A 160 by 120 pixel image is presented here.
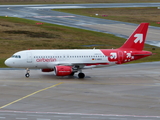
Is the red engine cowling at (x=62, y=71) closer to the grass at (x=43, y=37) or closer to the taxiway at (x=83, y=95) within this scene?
the taxiway at (x=83, y=95)

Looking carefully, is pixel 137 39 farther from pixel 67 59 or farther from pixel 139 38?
pixel 67 59

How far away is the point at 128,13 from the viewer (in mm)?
144000

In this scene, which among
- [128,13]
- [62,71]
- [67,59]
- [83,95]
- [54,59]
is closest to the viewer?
[83,95]

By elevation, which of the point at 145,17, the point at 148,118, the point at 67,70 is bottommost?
the point at 148,118

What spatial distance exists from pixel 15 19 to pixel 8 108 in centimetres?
8690

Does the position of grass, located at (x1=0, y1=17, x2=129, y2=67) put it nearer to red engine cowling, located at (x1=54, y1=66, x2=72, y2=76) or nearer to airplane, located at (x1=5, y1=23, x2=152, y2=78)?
airplane, located at (x1=5, y1=23, x2=152, y2=78)

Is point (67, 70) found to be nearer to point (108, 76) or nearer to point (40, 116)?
point (108, 76)

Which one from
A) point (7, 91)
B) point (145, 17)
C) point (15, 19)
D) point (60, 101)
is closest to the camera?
point (60, 101)

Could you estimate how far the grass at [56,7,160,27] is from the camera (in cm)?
12731

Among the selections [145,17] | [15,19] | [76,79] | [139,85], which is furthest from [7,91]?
[145,17]

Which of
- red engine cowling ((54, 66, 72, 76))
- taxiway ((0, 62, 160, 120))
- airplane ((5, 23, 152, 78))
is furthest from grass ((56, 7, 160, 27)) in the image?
red engine cowling ((54, 66, 72, 76))

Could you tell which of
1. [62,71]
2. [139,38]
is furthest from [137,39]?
[62,71]

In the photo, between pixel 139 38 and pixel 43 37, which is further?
pixel 43 37

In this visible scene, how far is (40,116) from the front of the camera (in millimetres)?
33062
